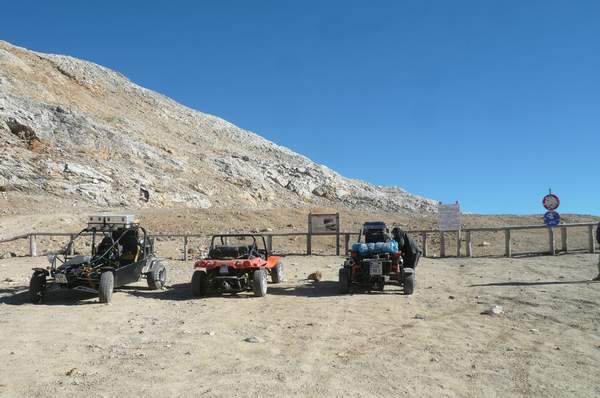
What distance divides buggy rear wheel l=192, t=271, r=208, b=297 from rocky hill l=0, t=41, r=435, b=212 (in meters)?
25.4

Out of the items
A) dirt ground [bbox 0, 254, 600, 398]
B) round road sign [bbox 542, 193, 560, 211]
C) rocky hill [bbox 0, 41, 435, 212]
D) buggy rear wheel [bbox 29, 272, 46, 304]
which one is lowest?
dirt ground [bbox 0, 254, 600, 398]

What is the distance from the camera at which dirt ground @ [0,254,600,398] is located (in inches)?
235

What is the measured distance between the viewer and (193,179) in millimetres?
45875

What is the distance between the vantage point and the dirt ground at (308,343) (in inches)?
235

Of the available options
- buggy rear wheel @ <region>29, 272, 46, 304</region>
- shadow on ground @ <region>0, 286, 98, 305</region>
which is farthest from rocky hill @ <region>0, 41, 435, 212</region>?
buggy rear wheel @ <region>29, 272, 46, 304</region>

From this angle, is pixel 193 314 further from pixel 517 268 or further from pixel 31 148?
pixel 31 148

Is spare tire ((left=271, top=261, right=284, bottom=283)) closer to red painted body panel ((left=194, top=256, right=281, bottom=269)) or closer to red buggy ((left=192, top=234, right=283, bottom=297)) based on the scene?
red buggy ((left=192, top=234, right=283, bottom=297))

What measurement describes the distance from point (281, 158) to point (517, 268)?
167 ft

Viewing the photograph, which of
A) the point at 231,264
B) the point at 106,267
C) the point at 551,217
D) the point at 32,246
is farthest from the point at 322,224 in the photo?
the point at 32,246

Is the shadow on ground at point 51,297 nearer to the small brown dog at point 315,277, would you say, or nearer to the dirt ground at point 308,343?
the dirt ground at point 308,343

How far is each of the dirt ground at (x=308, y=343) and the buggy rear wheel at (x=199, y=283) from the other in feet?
1.49

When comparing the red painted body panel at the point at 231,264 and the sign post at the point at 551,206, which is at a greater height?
the sign post at the point at 551,206

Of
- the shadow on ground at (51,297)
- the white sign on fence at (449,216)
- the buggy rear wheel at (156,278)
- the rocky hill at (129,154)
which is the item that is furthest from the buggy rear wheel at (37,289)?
the rocky hill at (129,154)

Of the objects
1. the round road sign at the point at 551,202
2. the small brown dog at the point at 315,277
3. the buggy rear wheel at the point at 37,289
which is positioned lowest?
Answer: the buggy rear wheel at the point at 37,289
